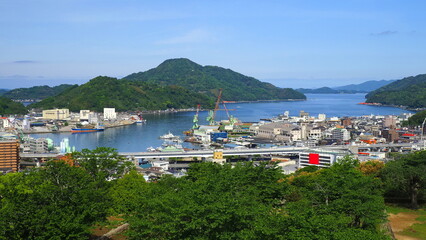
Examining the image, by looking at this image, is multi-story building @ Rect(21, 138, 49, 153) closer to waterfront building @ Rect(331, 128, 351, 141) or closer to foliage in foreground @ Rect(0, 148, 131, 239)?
foliage in foreground @ Rect(0, 148, 131, 239)

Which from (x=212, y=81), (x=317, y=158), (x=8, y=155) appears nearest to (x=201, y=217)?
(x=317, y=158)

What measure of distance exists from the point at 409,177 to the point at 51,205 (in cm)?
607

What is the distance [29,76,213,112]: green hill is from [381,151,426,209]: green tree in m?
37.1

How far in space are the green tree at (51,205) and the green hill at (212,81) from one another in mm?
60111

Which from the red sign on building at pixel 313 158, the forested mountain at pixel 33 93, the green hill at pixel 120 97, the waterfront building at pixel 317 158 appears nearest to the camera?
the waterfront building at pixel 317 158

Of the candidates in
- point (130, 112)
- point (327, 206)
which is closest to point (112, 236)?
point (327, 206)

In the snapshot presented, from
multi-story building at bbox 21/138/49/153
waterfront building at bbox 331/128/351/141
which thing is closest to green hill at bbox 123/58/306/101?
waterfront building at bbox 331/128/351/141

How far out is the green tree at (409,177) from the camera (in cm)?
742

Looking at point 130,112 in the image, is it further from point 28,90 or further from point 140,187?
point 140,187

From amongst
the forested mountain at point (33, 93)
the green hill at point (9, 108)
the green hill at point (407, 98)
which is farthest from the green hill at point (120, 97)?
the green hill at point (407, 98)

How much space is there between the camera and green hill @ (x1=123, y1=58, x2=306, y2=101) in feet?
234

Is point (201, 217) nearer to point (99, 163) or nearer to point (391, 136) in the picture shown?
point (99, 163)

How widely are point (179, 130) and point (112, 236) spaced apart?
24.0 metres

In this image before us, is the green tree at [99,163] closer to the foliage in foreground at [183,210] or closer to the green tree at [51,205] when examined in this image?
the foliage in foreground at [183,210]
